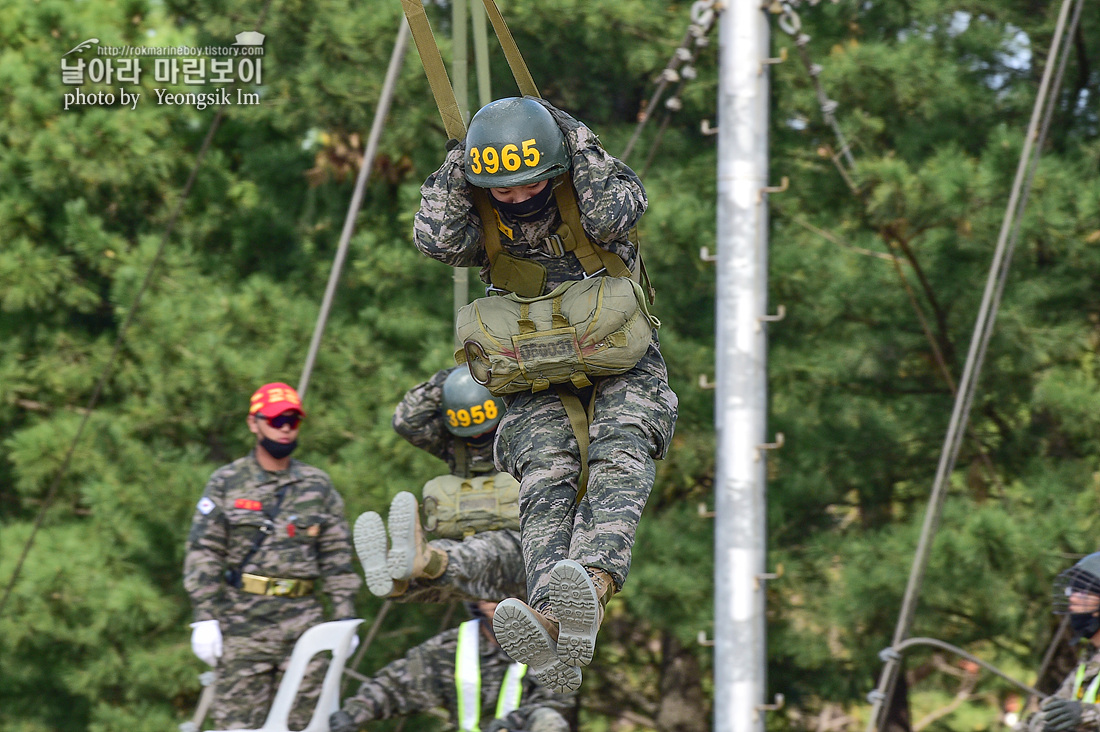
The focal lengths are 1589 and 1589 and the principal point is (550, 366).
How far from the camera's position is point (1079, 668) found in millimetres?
5871

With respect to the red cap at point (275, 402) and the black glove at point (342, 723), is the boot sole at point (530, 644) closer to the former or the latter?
the black glove at point (342, 723)

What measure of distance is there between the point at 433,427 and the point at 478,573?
2.44 ft

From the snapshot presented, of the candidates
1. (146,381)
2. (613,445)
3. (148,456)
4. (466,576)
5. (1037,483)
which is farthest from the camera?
(146,381)

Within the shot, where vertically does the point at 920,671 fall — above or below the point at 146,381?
below

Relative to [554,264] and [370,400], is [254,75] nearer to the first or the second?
[370,400]

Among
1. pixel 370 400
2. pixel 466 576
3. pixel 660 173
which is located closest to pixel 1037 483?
pixel 660 173

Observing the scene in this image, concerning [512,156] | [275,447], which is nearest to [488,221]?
[512,156]

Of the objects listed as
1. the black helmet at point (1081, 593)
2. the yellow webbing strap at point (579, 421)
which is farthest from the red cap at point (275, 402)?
the black helmet at point (1081, 593)

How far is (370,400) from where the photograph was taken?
11914mm

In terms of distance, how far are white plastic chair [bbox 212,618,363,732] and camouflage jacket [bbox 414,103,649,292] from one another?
257cm

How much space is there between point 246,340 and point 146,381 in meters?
1.05

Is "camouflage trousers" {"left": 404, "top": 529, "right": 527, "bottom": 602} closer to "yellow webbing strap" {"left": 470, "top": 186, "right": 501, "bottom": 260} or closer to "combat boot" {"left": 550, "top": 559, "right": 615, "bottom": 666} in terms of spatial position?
"yellow webbing strap" {"left": 470, "top": 186, "right": 501, "bottom": 260}

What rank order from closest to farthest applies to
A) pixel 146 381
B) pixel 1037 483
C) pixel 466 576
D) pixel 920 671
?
pixel 466 576 → pixel 1037 483 → pixel 146 381 → pixel 920 671

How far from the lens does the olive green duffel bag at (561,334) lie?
15.0ft
